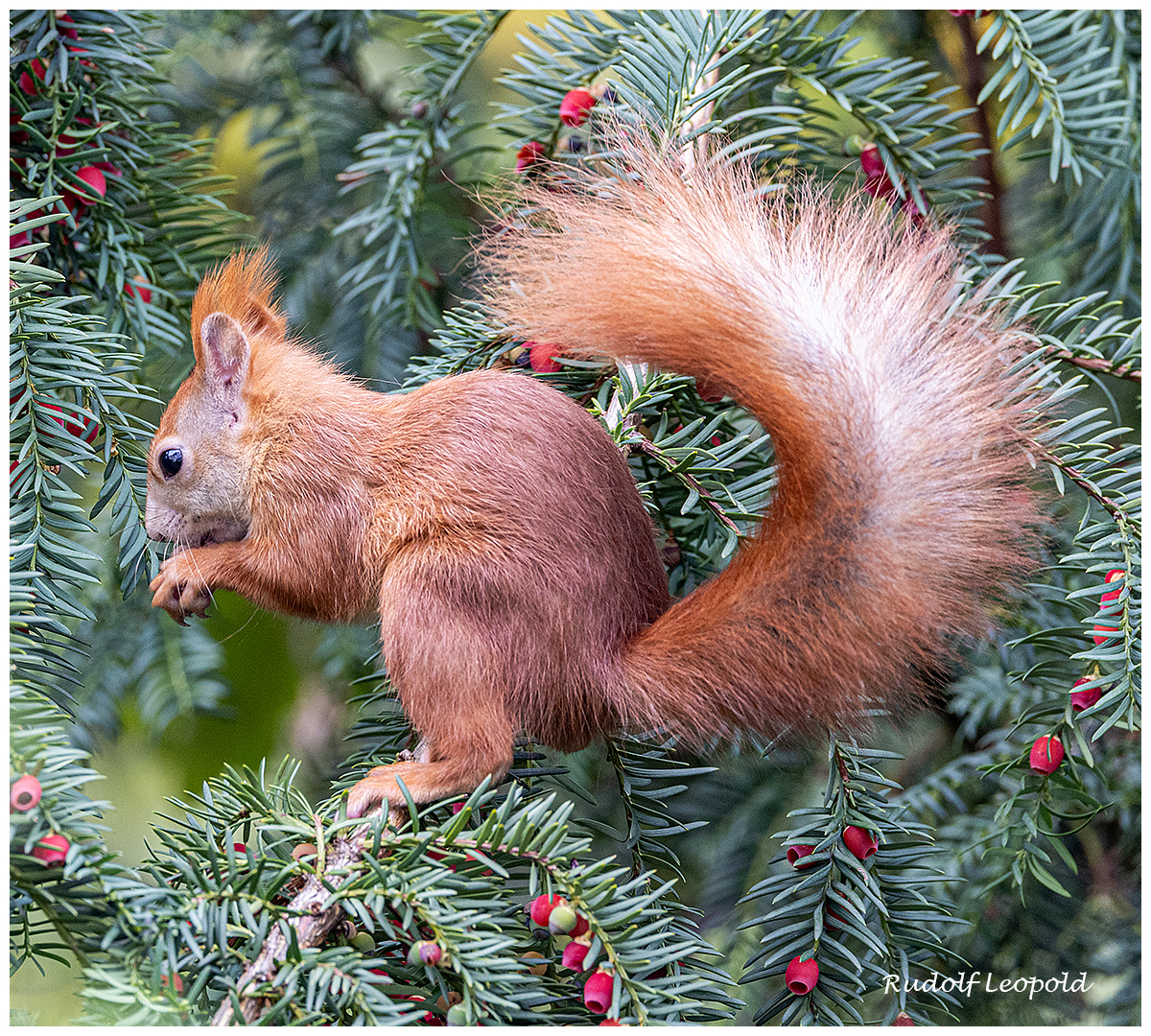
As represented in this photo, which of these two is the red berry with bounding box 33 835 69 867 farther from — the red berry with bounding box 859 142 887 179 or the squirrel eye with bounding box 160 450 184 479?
the red berry with bounding box 859 142 887 179

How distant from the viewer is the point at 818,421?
2.90 ft

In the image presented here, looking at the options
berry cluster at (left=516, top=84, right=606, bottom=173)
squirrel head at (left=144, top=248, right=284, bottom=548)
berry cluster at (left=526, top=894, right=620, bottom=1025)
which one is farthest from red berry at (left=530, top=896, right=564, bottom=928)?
berry cluster at (left=516, top=84, right=606, bottom=173)

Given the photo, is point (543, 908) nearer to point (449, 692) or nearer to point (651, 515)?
point (449, 692)

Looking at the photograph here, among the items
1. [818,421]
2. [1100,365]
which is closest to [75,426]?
[818,421]

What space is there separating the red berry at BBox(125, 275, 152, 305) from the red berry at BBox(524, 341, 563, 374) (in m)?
0.48

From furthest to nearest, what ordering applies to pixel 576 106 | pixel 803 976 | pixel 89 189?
pixel 576 106
pixel 89 189
pixel 803 976

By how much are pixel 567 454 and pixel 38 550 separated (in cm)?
52

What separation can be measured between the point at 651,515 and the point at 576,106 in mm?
536

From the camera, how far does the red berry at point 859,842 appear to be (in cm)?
92

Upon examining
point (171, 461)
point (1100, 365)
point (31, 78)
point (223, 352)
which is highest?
point (1100, 365)

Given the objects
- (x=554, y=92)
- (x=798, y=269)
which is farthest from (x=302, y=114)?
(x=798, y=269)

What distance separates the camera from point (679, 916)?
899 mm

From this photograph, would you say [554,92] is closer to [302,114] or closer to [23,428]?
[302,114]

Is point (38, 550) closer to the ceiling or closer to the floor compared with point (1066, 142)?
closer to the floor
